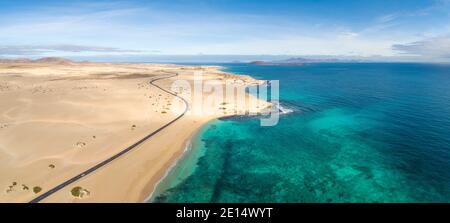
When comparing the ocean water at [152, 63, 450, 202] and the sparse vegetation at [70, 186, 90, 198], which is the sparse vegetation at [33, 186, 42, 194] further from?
the ocean water at [152, 63, 450, 202]

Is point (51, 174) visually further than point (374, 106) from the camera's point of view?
No

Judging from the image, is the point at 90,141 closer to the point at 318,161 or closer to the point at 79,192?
the point at 79,192

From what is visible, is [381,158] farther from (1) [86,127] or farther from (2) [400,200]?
(1) [86,127]

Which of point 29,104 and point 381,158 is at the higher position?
point 29,104

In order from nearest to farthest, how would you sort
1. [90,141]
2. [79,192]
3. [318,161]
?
[79,192]
[318,161]
[90,141]


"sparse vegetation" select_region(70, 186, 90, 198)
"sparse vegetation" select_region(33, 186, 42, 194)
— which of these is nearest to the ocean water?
"sparse vegetation" select_region(70, 186, 90, 198)

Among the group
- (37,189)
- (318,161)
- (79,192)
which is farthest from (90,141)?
(318,161)

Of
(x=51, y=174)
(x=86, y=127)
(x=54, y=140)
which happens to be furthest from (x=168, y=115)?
(x=51, y=174)

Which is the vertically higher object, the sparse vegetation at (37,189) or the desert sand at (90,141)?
the desert sand at (90,141)

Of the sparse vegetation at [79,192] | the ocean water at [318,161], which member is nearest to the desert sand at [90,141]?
the sparse vegetation at [79,192]

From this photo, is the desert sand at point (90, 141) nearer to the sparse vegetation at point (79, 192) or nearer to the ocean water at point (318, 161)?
the sparse vegetation at point (79, 192)

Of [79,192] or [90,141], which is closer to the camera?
[79,192]
